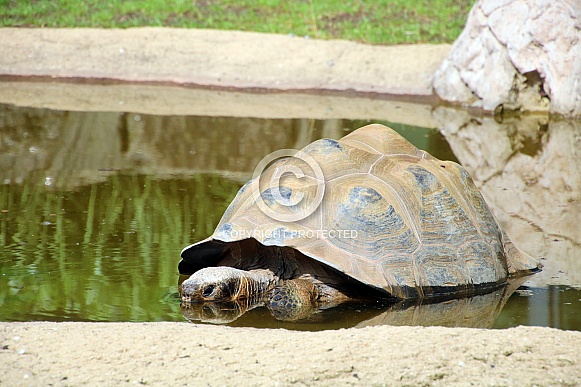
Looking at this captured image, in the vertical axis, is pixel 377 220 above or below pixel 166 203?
below

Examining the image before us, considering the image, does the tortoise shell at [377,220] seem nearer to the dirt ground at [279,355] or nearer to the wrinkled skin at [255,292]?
the wrinkled skin at [255,292]

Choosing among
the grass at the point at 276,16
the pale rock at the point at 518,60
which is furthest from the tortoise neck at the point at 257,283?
the grass at the point at 276,16

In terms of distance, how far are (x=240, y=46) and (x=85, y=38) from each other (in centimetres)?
263

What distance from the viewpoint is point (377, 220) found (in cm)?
476

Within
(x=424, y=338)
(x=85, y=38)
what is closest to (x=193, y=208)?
(x=424, y=338)

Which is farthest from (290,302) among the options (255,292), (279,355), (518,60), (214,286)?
(518,60)

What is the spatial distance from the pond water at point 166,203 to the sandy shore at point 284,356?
53cm

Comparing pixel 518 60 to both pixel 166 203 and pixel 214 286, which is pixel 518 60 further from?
pixel 214 286

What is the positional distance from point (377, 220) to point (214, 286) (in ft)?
3.20

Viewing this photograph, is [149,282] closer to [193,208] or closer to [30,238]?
[30,238]

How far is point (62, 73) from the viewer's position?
13.6 metres

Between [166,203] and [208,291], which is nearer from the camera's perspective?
[208,291]

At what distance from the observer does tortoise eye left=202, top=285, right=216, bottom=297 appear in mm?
4599

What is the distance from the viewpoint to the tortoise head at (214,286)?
4594mm
